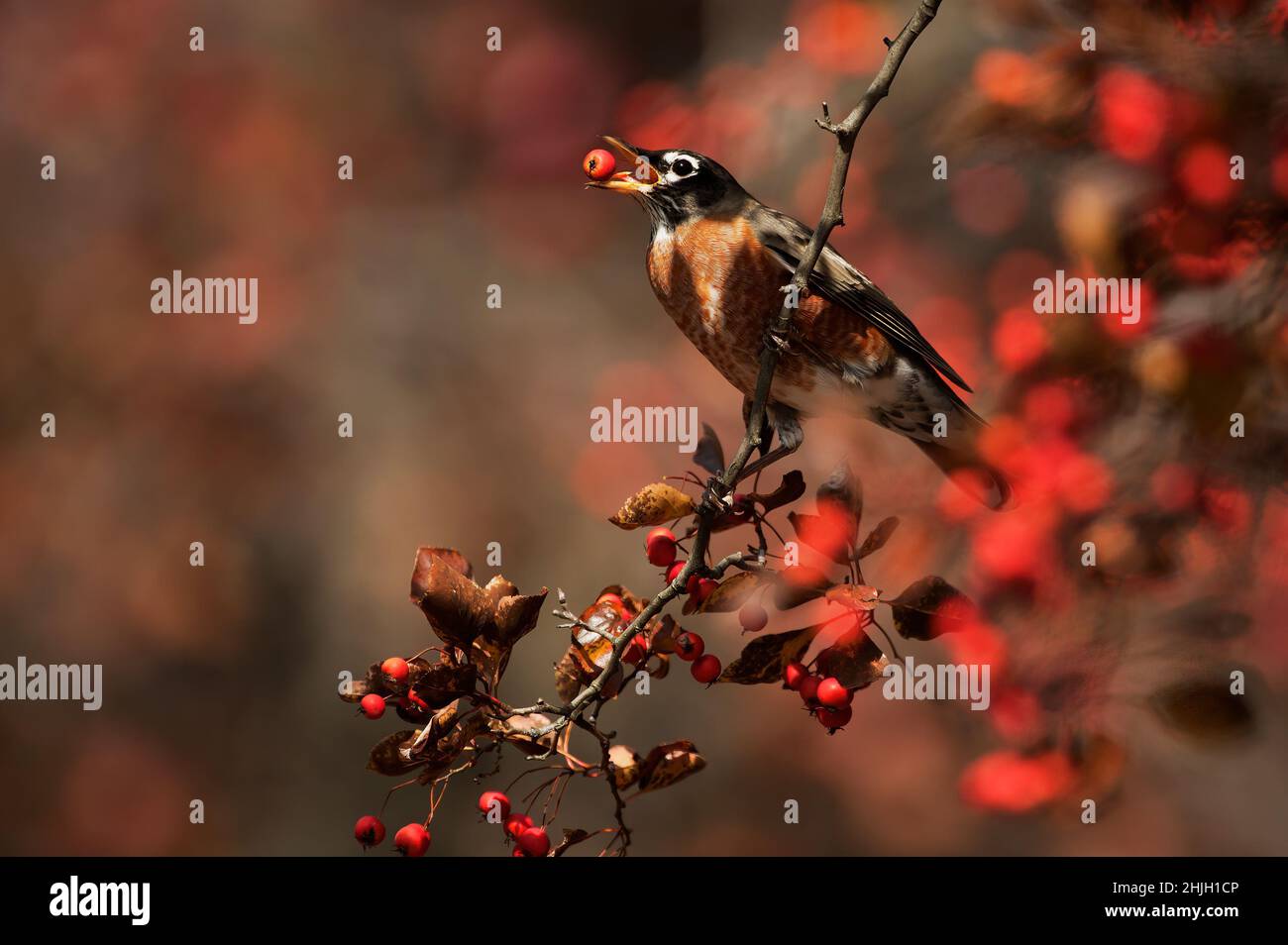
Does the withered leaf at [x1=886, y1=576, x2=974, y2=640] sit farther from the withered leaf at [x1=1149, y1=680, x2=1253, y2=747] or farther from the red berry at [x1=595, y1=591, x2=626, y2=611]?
the withered leaf at [x1=1149, y1=680, x2=1253, y2=747]

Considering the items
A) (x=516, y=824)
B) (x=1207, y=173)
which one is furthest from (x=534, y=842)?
(x=1207, y=173)

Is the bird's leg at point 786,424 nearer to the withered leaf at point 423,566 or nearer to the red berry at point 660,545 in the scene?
the red berry at point 660,545

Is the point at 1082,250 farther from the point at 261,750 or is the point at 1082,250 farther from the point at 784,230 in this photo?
the point at 261,750

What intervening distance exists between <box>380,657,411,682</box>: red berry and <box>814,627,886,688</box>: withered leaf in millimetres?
336

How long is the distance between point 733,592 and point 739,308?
55cm

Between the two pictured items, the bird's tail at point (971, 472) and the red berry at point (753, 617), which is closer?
the red berry at point (753, 617)

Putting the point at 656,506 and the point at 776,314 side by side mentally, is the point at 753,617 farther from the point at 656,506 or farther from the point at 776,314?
the point at 776,314

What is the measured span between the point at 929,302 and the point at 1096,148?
2.10 feet

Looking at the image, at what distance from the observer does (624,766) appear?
997mm

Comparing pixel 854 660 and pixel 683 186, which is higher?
pixel 683 186

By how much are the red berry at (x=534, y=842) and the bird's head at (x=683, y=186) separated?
742 mm

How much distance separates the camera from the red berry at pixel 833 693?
36.7 inches

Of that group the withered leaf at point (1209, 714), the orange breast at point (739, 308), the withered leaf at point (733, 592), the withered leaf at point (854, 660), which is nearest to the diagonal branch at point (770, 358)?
the withered leaf at point (733, 592)

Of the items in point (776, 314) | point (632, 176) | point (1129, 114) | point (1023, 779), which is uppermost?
point (1129, 114)
